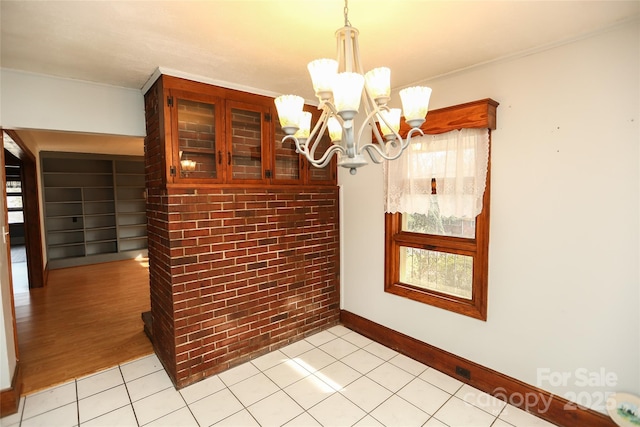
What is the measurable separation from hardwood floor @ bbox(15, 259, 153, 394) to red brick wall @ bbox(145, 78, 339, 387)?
1.73 feet

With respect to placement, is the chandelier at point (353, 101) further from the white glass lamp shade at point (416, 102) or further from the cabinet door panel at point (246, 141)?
the cabinet door panel at point (246, 141)

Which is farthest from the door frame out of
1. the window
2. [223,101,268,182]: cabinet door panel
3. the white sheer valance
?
the white sheer valance

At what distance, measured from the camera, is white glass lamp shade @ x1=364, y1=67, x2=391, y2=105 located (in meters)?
1.31

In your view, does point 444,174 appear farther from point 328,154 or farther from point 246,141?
point 246,141

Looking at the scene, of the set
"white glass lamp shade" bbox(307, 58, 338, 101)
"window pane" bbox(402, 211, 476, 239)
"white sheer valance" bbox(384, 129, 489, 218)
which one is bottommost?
"window pane" bbox(402, 211, 476, 239)

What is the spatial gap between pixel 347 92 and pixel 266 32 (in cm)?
98

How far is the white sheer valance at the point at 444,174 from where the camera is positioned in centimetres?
229

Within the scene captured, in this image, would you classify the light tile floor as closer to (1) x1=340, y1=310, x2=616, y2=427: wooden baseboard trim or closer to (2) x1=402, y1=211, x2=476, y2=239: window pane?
(1) x1=340, y1=310, x2=616, y2=427: wooden baseboard trim

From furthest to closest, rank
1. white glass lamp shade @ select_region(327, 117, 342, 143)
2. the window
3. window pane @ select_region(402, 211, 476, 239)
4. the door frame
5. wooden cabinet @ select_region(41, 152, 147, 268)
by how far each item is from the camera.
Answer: the window, wooden cabinet @ select_region(41, 152, 147, 268), the door frame, window pane @ select_region(402, 211, 476, 239), white glass lamp shade @ select_region(327, 117, 342, 143)

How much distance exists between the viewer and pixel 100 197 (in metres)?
6.76

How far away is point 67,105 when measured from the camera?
2418 millimetres

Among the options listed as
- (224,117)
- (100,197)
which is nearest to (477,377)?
(224,117)

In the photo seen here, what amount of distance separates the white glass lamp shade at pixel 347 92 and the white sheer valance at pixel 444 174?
153 centimetres

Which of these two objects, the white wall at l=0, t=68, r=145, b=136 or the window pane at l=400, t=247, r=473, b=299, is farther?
the window pane at l=400, t=247, r=473, b=299
